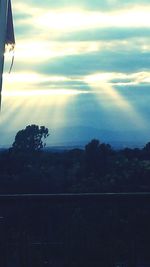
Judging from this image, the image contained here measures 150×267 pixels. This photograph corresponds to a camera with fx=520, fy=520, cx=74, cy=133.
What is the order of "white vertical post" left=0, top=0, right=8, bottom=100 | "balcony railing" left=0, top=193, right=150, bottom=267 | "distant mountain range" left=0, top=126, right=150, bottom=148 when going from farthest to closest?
"distant mountain range" left=0, top=126, right=150, bottom=148, "balcony railing" left=0, top=193, right=150, bottom=267, "white vertical post" left=0, top=0, right=8, bottom=100

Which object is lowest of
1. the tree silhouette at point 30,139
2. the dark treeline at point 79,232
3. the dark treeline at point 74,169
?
the dark treeline at point 79,232

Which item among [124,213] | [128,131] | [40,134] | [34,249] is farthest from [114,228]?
[128,131]

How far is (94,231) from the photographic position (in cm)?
468

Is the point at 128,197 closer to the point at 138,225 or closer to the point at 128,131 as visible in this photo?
the point at 138,225

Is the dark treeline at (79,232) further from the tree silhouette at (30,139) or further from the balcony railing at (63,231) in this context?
the tree silhouette at (30,139)

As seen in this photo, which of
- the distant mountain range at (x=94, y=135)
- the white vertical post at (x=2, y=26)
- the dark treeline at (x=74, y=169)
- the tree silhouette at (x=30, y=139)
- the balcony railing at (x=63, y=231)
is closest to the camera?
the white vertical post at (x=2, y=26)

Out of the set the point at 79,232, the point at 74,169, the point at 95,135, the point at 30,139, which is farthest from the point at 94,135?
the point at 79,232

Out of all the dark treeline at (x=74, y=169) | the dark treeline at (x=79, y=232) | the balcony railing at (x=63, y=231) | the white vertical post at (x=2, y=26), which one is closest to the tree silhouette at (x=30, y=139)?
the dark treeline at (x=74, y=169)

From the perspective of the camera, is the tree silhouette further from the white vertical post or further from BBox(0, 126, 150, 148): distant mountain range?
the white vertical post

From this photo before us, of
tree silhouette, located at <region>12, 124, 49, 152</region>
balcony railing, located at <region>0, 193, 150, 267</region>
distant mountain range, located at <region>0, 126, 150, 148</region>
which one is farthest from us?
distant mountain range, located at <region>0, 126, 150, 148</region>

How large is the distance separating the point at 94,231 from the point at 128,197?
96 cm

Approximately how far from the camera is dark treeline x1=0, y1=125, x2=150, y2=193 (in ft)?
25.4

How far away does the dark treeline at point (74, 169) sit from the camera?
7730mm

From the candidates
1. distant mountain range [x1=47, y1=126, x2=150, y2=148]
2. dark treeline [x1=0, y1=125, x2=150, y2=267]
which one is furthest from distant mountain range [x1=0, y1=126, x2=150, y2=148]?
dark treeline [x1=0, y1=125, x2=150, y2=267]
